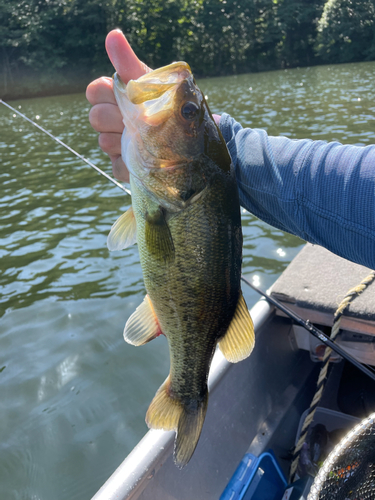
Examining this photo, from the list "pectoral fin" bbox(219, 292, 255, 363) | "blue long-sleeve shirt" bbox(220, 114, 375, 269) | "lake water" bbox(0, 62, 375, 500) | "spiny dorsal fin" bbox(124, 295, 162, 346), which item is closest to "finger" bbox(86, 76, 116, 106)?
"blue long-sleeve shirt" bbox(220, 114, 375, 269)

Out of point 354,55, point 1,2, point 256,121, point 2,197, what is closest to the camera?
point 2,197

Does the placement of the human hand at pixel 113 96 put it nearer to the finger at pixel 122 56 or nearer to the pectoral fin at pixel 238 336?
the finger at pixel 122 56

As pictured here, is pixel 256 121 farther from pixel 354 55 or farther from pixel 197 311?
pixel 354 55

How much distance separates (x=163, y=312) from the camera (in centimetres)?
165

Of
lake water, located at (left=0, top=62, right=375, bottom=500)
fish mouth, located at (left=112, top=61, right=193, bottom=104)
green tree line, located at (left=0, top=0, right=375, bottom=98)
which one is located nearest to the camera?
fish mouth, located at (left=112, top=61, right=193, bottom=104)

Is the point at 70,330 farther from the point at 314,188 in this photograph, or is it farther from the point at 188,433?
the point at 314,188

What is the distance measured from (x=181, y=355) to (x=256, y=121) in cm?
1573

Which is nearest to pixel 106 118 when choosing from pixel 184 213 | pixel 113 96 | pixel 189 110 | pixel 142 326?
Result: pixel 113 96

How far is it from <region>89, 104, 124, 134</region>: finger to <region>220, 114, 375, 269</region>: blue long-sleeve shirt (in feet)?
1.94

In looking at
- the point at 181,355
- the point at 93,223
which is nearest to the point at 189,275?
the point at 181,355

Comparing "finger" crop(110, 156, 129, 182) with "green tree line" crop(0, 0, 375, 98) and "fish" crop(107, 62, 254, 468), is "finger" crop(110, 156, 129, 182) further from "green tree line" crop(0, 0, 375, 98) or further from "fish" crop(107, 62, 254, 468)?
"green tree line" crop(0, 0, 375, 98)

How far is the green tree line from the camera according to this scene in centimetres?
3681

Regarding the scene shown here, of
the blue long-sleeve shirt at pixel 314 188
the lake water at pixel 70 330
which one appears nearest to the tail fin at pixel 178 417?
the blue long-sleeve shirt at pixel 314 188

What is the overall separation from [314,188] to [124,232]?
0.85 m
